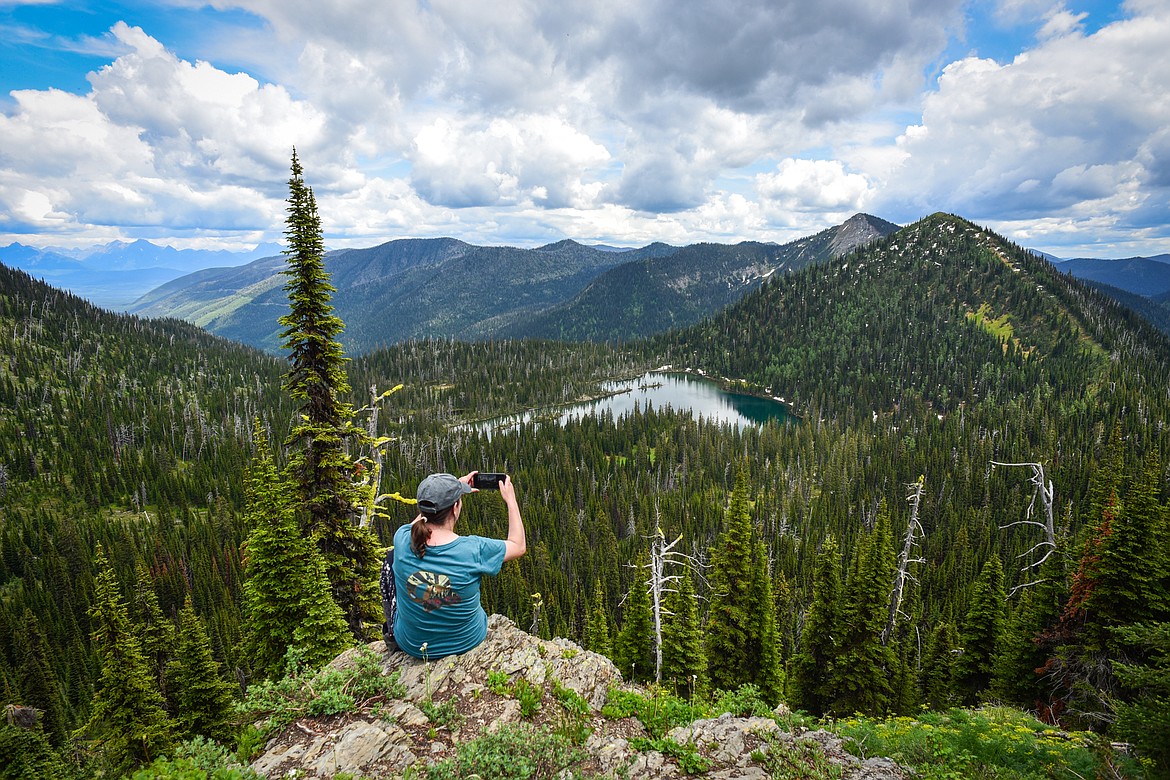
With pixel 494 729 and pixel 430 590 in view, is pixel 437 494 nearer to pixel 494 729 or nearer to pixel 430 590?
pixel 430 590

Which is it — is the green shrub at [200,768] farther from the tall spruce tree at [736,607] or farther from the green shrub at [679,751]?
the tall spruce tree at [736,607]

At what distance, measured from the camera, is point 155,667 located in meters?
26.0

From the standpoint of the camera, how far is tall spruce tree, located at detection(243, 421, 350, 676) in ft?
47.9

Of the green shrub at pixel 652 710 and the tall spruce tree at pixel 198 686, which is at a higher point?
the green shrub at pixel 652 710

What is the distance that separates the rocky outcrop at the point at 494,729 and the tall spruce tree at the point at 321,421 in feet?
25.1

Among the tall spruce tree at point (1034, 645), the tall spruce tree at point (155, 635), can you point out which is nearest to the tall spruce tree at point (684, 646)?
the tall spruce tree at point (1034, 645)

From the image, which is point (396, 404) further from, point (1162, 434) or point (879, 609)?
point (1162, 434)

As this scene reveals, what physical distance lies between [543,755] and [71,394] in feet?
655

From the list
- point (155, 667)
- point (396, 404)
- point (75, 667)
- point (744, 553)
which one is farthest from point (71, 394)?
point (744, 553)

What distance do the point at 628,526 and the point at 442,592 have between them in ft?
299

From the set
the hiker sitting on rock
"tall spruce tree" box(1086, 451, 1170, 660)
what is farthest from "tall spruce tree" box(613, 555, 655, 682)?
the hiker sitting on rock

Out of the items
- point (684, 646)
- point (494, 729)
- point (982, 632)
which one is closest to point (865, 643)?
point (982, 632)

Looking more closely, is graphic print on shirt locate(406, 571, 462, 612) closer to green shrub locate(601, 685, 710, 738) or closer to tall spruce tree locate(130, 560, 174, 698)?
green shrub locate(601, 685, 710, 738)

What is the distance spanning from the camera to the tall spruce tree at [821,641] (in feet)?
84.2
